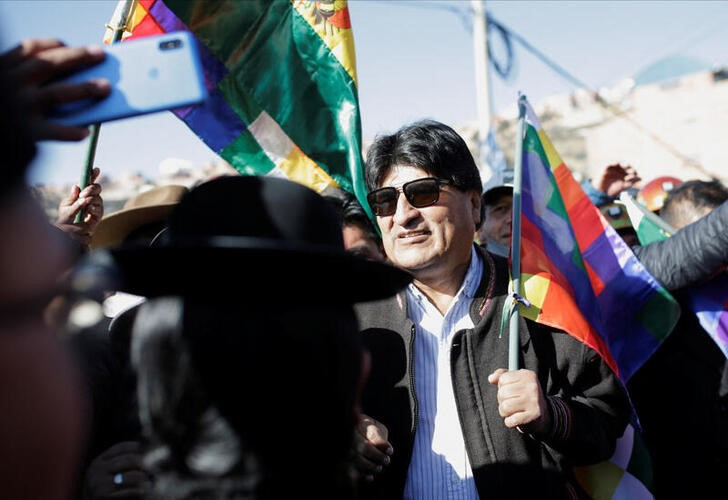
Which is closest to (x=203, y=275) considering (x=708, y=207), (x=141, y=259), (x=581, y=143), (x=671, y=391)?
(x=141, y=259)

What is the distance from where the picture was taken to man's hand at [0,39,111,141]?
0.86m

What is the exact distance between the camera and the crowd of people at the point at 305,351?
2.76 feet

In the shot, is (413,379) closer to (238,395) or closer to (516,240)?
(516,240)

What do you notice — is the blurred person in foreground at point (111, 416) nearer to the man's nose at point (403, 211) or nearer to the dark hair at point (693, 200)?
the man's nose at point (403, 211)

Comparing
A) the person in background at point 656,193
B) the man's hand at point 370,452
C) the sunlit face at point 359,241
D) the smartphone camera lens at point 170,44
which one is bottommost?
the person in background at point 656,193

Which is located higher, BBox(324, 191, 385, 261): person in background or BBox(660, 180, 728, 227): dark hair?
BBox(324, 191, 385, 261): person in background

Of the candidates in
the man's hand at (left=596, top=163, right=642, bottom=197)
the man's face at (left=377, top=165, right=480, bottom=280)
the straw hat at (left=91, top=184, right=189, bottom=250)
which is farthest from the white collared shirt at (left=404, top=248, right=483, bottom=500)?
the man's hand at (left=596, top=163, right=642, bottom=197)

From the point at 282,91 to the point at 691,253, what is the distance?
6.43 feet

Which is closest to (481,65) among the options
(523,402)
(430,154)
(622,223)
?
(622,223)

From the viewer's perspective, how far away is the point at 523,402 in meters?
2.08

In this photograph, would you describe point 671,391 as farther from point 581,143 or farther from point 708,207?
point 581,143

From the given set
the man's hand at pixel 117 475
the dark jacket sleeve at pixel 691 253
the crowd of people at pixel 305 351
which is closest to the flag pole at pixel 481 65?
the crowd of people at pixel 305 351

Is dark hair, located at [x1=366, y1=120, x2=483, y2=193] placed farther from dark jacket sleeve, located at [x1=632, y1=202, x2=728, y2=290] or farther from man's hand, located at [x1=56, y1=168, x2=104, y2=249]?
man's hand, located at [x1=56, y1=168, x2=104, y2=249]

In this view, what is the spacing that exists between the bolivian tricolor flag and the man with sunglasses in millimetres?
595
